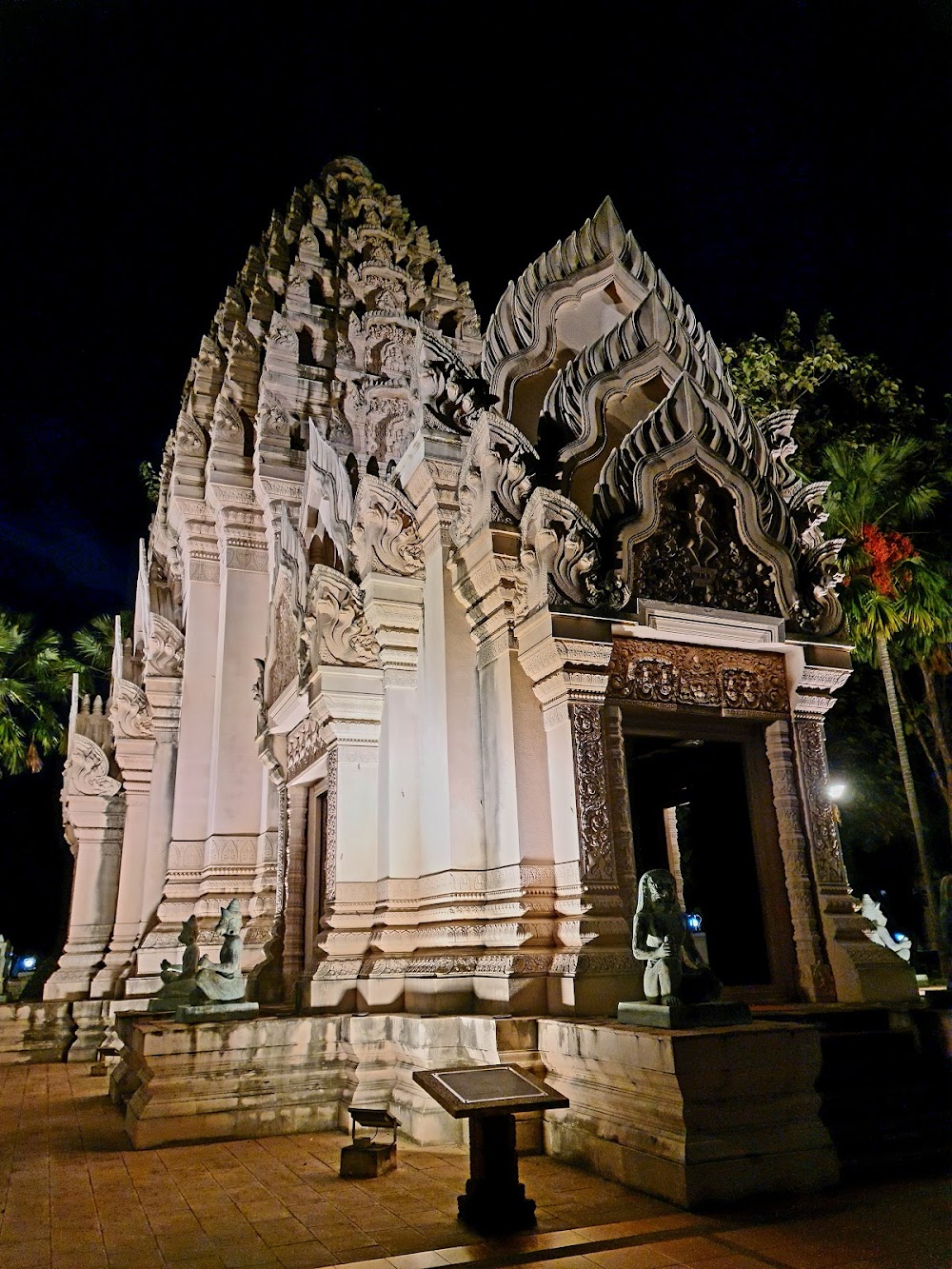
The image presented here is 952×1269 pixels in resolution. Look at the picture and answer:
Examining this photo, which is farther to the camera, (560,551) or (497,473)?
(497,473)

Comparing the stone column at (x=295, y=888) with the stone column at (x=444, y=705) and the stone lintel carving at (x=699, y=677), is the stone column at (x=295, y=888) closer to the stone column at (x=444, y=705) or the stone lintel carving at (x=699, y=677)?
the stone column at (x=444, y=705)

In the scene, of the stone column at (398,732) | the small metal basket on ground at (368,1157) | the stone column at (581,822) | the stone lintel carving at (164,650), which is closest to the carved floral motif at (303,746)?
the stone column at (398,732)

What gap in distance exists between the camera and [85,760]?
19953 millimetres

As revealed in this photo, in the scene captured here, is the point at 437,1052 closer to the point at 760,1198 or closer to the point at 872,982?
the point at 760,1198

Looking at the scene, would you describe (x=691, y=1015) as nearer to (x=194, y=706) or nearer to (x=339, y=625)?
(x=339, y=625)

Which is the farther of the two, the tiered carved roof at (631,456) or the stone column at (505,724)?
Answer: the tiered carved roof at (631,456)

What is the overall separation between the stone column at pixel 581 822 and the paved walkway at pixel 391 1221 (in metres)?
1.23

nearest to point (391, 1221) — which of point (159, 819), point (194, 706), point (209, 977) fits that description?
point (209, 977)

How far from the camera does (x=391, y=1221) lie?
206 inches

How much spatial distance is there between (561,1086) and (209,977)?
13.0ft

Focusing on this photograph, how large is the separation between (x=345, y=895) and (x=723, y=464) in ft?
17.7

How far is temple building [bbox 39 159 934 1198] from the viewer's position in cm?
771

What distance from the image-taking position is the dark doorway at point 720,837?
8.58 m

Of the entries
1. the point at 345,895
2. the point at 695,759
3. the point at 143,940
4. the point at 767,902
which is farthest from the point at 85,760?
the point at 767,902
